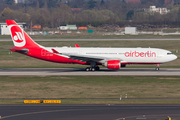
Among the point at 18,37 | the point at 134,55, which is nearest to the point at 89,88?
the point at 134,55

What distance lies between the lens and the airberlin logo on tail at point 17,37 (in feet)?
171

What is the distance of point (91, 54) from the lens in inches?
2039

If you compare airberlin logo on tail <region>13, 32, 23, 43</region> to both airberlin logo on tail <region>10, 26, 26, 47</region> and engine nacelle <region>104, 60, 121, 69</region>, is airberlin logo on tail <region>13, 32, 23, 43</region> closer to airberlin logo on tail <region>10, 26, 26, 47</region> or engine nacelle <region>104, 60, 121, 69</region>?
airberlin logo on tail <region>10, 26, 26, 47</region>

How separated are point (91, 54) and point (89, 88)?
609 inches

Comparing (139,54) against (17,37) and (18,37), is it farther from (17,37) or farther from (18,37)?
(17,37)

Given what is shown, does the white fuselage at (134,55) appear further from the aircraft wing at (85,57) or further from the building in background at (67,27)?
the building in background at (67,27)

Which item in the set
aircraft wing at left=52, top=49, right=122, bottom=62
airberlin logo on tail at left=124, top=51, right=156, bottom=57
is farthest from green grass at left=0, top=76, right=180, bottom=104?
airberlin logo on tail at left=124, top=51, right=156, bottom=57

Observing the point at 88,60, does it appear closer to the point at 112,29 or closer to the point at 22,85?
the point at 22,85

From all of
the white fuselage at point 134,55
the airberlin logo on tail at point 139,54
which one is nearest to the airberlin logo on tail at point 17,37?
the white fuselage at point 134,55
